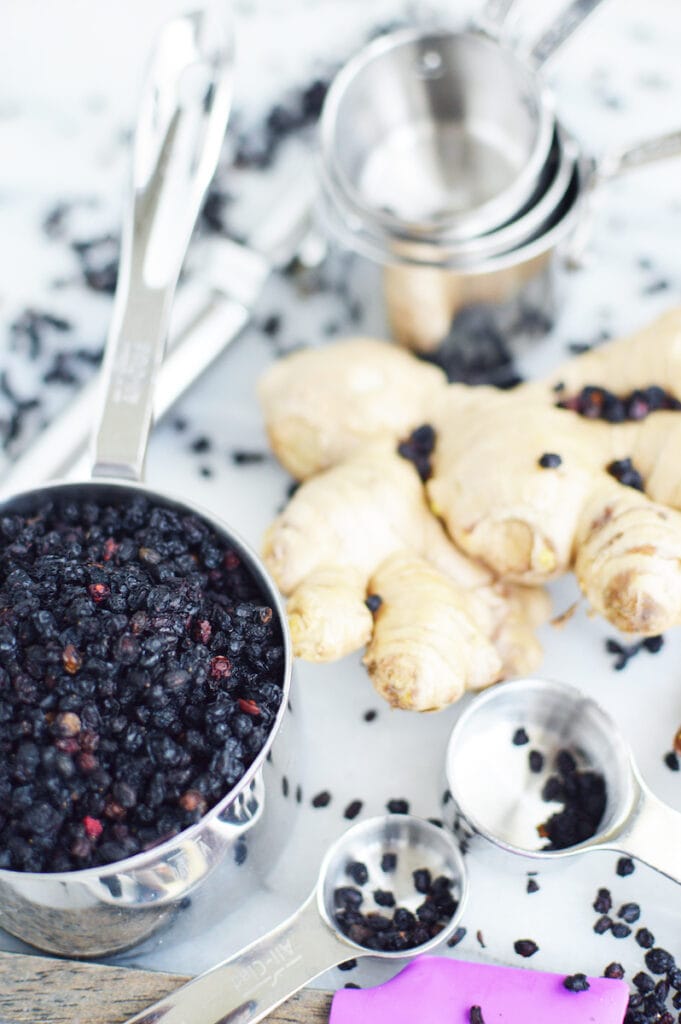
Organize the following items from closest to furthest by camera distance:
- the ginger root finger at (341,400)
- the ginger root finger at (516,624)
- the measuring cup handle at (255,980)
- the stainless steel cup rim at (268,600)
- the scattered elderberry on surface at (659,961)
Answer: the stainless steel cup rim at (268,600)
the measuring cup handle at (255,980)
the scattered elderberry on surface at (659,961)
the ginger root finger at (516,624)
the ginger root finger at (341,400)

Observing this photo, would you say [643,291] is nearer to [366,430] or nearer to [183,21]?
[366,430]

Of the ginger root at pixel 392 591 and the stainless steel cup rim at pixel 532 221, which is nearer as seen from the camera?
the ginger root at pixel 392 591

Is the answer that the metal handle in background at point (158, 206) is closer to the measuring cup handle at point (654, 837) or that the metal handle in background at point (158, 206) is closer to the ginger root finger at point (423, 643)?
the ginger root finger at point (423, 643)

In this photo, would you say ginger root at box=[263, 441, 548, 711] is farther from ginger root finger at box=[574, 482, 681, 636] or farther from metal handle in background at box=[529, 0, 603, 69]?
metal handle in background at box=[529, 0, 603, 69]

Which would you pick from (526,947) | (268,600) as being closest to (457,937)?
(526,947)

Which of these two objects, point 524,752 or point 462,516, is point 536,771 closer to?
point 524,752

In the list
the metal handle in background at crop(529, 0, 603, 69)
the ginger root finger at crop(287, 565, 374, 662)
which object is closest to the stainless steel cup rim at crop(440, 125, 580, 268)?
the metal handle in background at crop(529, 0, 603, 69)

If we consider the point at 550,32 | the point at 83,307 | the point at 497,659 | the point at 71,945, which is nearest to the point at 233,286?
the point at 83,307

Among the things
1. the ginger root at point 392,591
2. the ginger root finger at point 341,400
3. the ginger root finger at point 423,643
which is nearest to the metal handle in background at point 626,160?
the ginger root finger at point 341,400

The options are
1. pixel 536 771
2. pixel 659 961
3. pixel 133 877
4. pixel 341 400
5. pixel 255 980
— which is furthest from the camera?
pixel 341 400
